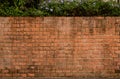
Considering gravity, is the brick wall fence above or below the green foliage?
below

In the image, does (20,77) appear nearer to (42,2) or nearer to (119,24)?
(42,2)

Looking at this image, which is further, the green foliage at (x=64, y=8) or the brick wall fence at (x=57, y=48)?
the green foliage at (x=64, y=8)

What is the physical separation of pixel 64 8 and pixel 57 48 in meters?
1.20

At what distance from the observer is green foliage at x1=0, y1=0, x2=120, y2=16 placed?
28.8ft

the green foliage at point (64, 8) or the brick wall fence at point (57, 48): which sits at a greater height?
the green foliage at point (64, 8)

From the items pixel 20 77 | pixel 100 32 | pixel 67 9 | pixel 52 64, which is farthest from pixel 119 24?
pixel 20 77

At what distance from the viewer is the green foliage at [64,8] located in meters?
8.79

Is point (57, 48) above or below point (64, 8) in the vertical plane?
below

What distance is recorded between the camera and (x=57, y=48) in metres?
8.57

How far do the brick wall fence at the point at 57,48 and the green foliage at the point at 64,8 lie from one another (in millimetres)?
304

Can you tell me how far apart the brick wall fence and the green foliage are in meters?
0.30

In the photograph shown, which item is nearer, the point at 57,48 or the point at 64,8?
the point at 57,48

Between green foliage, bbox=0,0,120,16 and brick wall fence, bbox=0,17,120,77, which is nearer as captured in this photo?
brick wall fence, bbox=0,17,120,77

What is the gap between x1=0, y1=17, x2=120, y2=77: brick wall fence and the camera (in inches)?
337
